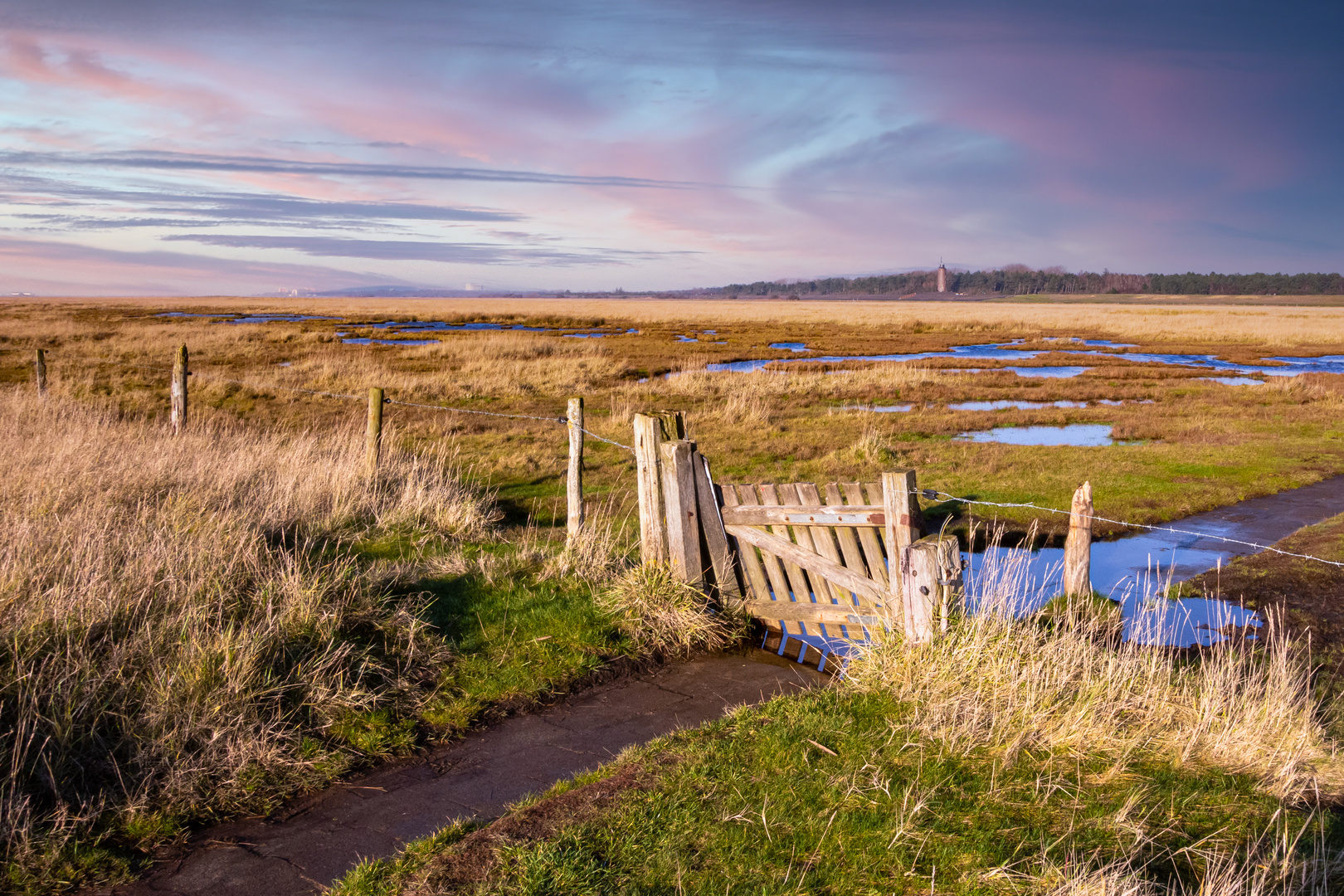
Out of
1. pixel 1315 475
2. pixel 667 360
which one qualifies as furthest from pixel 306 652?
pixel 667 360

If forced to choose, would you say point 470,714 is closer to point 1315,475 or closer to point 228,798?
point 228,798

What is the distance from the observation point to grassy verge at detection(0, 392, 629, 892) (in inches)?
164

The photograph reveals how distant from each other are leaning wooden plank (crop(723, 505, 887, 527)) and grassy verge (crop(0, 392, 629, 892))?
1.42 m

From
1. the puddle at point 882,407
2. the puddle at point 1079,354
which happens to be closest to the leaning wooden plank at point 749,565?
the puddle at point 882,407

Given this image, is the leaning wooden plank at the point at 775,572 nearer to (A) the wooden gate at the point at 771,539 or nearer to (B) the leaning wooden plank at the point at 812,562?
(A) the wooden gate at the point at 771,539

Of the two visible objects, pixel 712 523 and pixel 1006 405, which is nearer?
pixel 712 523

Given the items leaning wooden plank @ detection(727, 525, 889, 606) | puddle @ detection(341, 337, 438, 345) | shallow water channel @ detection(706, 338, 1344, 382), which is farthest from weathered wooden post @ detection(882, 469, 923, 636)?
puddle @ detection(341, 337, 438, 345)

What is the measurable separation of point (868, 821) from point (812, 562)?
2.76m

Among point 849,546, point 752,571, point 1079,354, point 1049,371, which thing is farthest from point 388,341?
point 849,546

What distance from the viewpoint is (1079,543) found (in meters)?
7.33

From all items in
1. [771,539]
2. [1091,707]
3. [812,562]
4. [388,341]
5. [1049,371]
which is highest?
[388,341]

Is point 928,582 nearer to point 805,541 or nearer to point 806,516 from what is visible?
point 806,516

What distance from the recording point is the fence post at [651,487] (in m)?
7.00

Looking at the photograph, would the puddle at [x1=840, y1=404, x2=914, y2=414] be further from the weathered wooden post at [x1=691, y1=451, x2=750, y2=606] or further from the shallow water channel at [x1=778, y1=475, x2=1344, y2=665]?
the weathered wooden post at [x1=691, y1=451, x2=750, y2=606]
